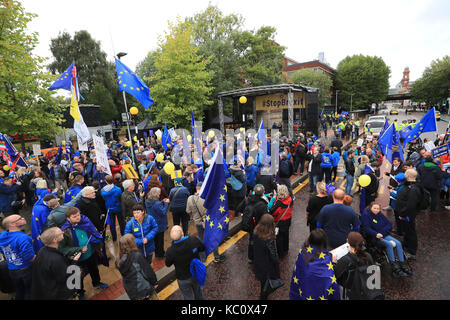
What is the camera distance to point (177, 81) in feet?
60.0

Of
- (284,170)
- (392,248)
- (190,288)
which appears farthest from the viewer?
(284,170)

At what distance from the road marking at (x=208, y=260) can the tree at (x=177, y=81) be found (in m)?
14.0

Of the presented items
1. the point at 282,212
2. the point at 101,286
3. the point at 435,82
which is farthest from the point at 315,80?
the point at 101,286

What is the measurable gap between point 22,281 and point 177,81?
16655 millimetres

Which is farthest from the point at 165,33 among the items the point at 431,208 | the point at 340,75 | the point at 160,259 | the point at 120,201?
the point at 340,75

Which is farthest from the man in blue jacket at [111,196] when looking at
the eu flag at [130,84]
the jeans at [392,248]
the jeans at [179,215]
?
the jeans at [392,248]

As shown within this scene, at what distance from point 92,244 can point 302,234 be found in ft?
15.8

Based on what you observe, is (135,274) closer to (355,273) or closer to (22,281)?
(22,281)

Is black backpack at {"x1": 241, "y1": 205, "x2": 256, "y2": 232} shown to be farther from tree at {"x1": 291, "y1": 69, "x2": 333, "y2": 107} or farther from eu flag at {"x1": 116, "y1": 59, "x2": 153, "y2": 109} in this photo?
tree at {"x1": 291, "y1": 69, "x2": 333, "y2": 107}

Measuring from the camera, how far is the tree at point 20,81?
1043 cm

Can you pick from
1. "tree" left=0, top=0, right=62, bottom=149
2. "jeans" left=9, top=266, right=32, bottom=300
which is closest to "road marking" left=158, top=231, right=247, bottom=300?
"jeans" left=9, top=266, right=32, bottom=300

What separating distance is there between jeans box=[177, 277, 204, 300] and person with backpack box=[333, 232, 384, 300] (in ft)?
6.78

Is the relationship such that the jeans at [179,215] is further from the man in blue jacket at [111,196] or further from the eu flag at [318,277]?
the eu flag at [318,277]

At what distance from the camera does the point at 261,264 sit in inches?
149
